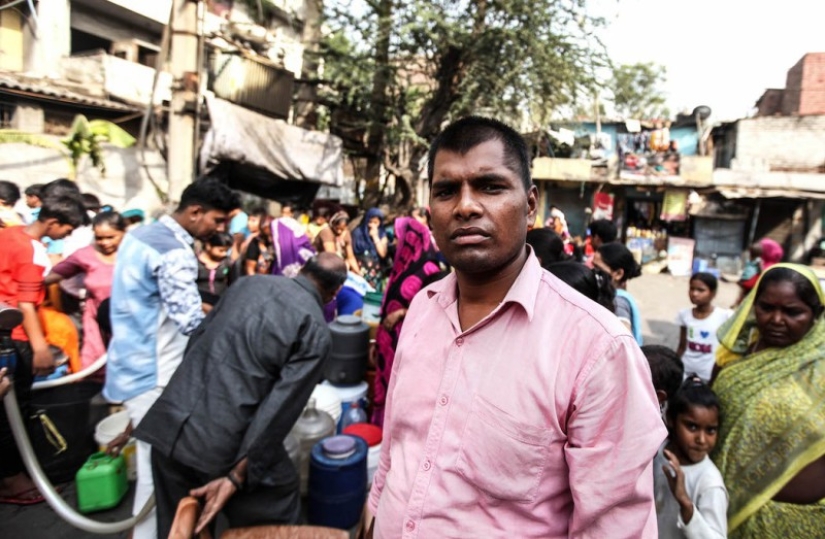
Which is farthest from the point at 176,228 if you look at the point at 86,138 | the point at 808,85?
the point at 808,85

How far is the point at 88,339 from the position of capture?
350 centimetres

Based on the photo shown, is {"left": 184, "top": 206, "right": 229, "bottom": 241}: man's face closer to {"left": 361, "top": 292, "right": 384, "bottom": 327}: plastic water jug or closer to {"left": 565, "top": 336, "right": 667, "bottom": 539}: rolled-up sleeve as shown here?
{"left": 565, "top": 336, "right": 667, "bottom": 539}: rolled-up sleeve

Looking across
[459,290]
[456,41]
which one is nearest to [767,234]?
[456,41]

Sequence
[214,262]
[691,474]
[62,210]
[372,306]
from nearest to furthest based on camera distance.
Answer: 1. [691,474]
2. [62,210]
3. [214,262]
4. [372,306]

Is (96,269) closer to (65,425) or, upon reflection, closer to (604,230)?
(65,425)

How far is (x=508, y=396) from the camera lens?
1098 mm

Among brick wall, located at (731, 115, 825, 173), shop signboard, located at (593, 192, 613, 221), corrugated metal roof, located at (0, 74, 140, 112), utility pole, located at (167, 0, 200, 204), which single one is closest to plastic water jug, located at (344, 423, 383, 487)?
utility pole, located at (167, 0, 200, 204)

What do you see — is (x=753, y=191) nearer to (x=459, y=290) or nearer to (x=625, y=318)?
(x=625, y=318)

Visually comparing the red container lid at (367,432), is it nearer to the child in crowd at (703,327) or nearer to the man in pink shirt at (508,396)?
the man in pink shirt at (508,396)

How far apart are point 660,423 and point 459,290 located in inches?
24.0

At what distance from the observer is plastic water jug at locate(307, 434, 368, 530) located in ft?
9.70

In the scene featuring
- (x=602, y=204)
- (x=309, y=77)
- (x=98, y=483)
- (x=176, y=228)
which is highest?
(x=309, y=77)

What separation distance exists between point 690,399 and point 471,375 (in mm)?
1515

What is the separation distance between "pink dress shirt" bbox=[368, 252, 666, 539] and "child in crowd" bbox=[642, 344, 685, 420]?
1.17m
